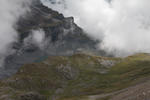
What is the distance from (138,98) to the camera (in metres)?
64.9

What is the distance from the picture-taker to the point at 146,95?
63625 millimetres

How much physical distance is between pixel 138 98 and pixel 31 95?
143689 mm

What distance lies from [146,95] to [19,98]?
6104 inches

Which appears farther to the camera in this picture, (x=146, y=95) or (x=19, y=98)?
(x=19, y=98)

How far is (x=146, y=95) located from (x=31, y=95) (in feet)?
479

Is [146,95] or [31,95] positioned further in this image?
[31,95]

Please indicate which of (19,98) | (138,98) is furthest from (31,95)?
(138,98)

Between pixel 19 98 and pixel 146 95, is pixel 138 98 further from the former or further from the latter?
pixel 19 98

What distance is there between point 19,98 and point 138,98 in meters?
→ 153

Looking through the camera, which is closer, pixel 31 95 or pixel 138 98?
pixel 138 98

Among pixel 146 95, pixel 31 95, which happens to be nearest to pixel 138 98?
pixel 146 95

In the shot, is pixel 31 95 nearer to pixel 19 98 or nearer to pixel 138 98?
pixel 19 98

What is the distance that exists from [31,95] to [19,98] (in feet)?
43.8

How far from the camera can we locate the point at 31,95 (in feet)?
623
